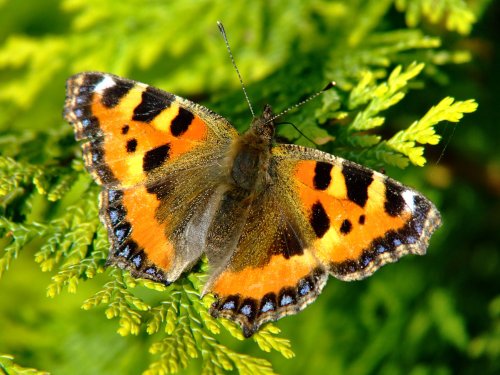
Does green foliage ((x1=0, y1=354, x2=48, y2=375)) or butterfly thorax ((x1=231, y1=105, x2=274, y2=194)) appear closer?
green foliage ((x1=0, y1=354, x2=48, y2=375))

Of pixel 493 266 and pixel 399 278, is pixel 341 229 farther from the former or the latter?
pixel 493 266

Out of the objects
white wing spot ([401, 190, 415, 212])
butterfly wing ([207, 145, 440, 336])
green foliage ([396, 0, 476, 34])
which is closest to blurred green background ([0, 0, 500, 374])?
green foliage ([396, 0, 476, 34])

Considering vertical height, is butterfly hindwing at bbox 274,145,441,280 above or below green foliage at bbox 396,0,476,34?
below

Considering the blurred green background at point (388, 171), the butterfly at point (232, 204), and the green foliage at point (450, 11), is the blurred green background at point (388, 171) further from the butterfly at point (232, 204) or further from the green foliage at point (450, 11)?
the butterfly at point (232, 204)

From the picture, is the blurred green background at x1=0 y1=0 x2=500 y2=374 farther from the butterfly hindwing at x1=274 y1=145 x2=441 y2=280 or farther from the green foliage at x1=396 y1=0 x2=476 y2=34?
the butterfly hindwing at x1=274 y1=145 x2=441 y2=280

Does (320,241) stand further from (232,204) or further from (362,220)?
(232,204)

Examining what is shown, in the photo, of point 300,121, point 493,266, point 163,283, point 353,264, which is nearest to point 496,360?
point 493,266

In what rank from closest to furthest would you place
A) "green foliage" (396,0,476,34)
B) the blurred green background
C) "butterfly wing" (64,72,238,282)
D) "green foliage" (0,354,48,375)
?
"green foliage" (0,354,48,375)
"butterfly wing" (64,72,238,282)
"green foliage" (396,0,476,34)
the blurred green background

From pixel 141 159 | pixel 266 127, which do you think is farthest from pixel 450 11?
pixel 141 159
